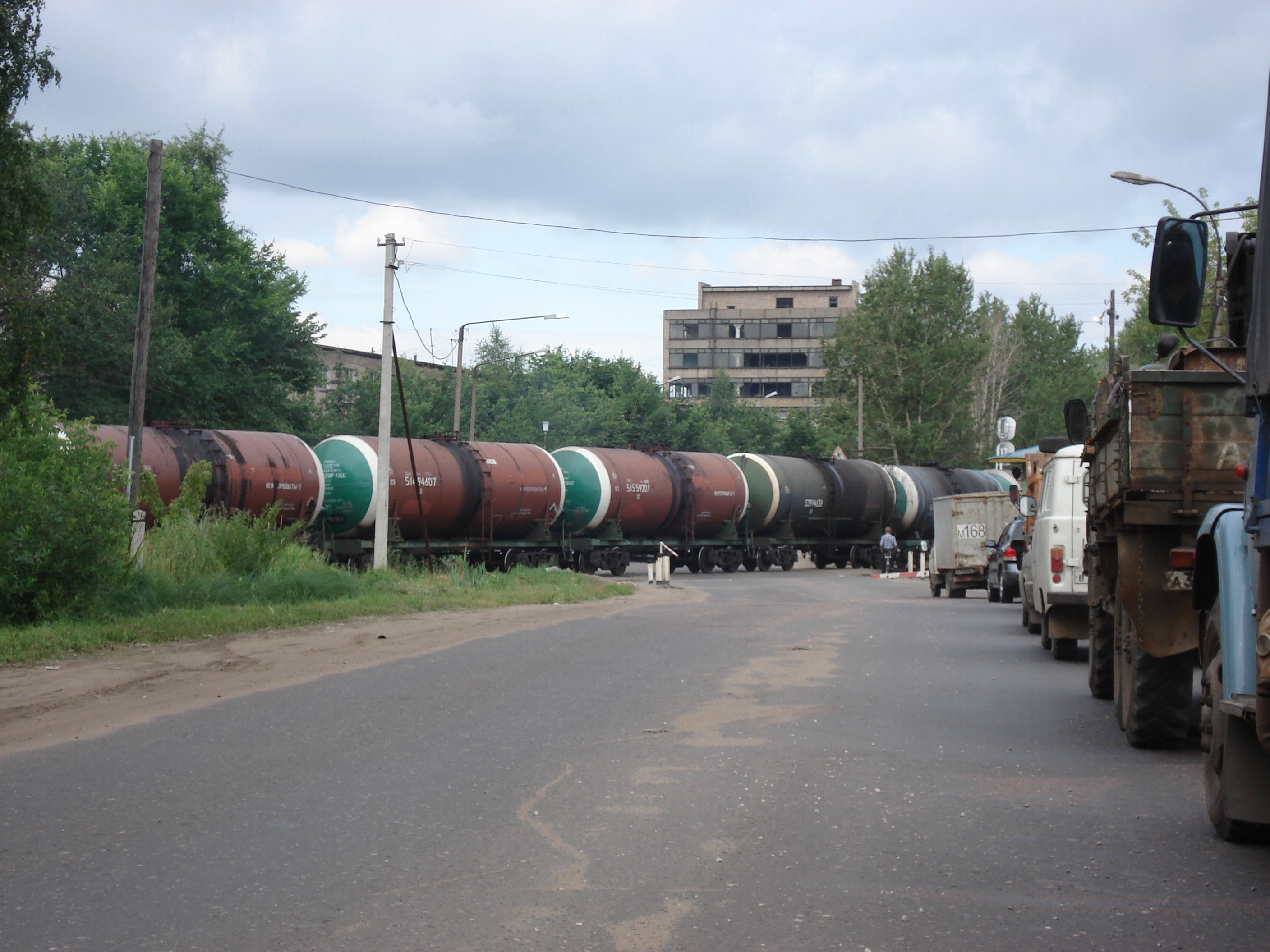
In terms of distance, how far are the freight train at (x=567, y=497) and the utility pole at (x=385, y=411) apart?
0.28m

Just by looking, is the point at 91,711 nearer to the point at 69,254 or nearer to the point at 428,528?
the point at 428,528

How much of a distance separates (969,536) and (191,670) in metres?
20.3

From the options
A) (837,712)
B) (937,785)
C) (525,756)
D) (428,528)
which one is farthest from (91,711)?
(428,528)

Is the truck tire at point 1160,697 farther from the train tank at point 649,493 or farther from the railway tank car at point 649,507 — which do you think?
the train tank at point 649,493

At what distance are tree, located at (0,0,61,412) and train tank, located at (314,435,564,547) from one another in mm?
14302

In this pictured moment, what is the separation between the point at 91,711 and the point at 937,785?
6312mm

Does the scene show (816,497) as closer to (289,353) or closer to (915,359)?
(289,353)

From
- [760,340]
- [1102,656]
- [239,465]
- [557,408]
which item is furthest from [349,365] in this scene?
[1102,656]

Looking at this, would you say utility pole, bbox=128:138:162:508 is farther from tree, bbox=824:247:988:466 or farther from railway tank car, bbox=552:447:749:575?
tree, bbox=824:247:988:466

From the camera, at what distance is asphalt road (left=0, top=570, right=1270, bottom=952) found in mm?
4492

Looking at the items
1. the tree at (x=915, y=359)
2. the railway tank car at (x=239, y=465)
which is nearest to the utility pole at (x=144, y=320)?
the railway tank car at (x=239, y=465)

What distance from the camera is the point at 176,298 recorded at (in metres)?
46.2

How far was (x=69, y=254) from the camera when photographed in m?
43.3

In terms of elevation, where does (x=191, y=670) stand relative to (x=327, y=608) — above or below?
below
